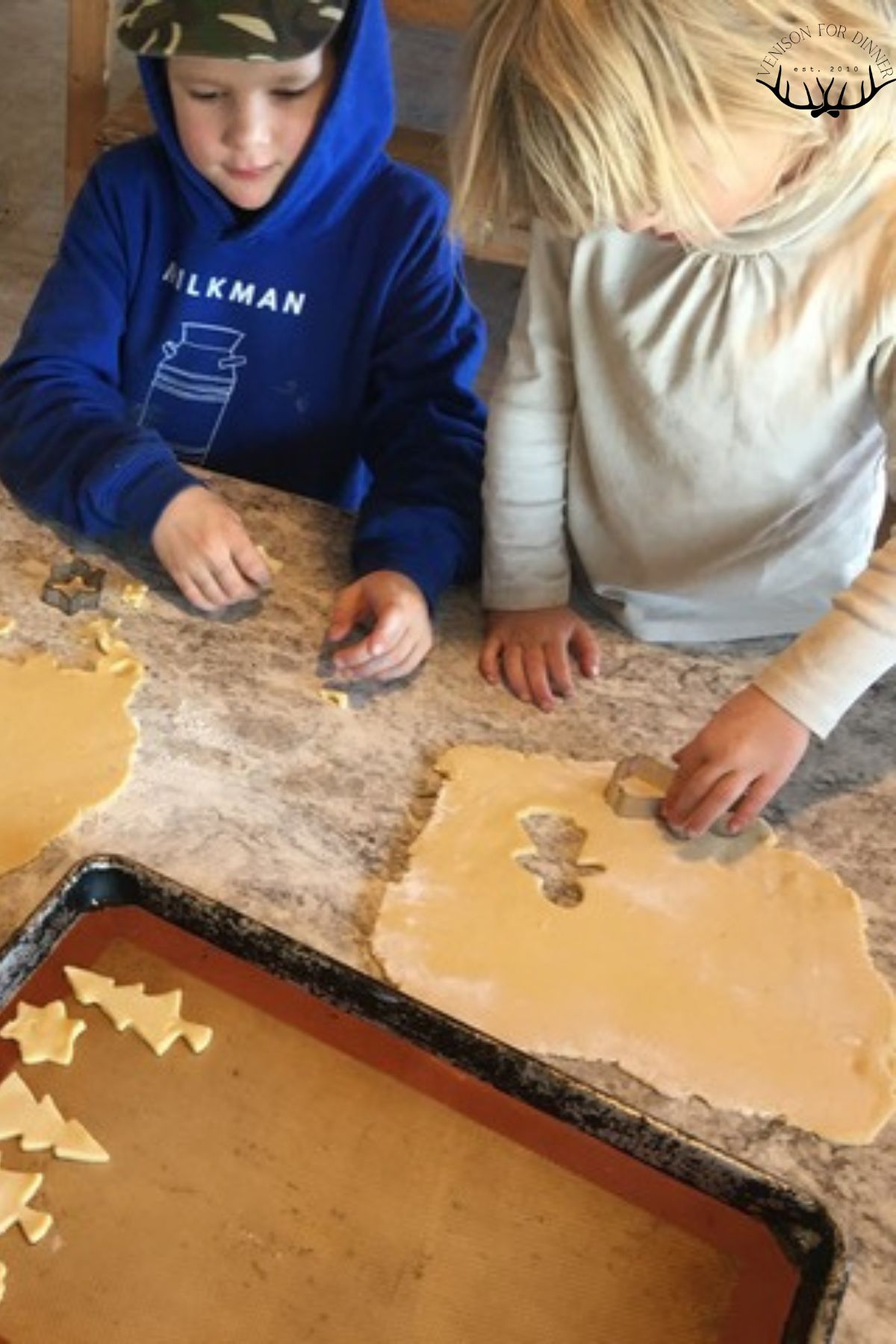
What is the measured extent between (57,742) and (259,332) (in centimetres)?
47

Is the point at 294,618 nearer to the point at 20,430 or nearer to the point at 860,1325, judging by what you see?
the point at 20,430

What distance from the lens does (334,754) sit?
34.7 inches

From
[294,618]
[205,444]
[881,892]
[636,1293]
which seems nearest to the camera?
[636,1293]

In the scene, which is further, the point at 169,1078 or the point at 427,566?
the point at 427,566

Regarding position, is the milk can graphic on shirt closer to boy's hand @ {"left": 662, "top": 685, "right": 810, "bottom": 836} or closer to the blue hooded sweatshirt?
the blue hooded sweatshirt

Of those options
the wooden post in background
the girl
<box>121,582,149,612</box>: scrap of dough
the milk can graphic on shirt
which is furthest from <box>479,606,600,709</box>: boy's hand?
the wooden post in background

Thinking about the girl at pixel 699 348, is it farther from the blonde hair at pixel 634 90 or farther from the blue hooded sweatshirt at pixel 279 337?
the blue hooded sweatshirt at pixel 279 337

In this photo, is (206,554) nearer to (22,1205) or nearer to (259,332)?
(259,332)

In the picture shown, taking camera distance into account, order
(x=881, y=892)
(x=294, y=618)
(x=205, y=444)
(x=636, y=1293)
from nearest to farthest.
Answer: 1. (x=636, y=1293)
2. (x=881, y=892)
3. (x=294, y=618)
4. (x=205, y=444)

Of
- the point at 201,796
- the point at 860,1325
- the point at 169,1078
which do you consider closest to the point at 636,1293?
the point at 860,1325

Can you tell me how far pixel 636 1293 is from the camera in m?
0.62

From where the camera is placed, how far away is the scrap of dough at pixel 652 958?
73 centimetres

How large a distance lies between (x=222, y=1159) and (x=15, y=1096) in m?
0.11

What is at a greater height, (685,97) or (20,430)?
(685,97)
